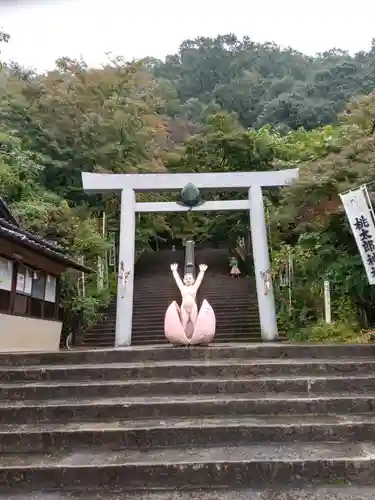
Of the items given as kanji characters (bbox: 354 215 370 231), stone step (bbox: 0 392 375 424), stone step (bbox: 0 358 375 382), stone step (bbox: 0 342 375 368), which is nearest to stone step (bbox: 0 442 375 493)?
stone step (bbox: 0 392 375 424)

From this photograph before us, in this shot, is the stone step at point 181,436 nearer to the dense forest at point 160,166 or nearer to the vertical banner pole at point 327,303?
the dense forest at point 160,166

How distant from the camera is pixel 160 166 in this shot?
858 inches

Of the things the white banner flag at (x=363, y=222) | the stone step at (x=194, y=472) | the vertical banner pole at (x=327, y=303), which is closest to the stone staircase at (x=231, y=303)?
the vertical banner pole at (x=327, y=303)

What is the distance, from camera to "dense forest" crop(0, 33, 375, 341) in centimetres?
1046

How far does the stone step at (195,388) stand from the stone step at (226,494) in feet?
5.33

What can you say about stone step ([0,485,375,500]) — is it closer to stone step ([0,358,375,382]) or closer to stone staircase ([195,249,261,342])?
stone step ([0,358,375,382])

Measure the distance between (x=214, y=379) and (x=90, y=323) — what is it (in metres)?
9.67

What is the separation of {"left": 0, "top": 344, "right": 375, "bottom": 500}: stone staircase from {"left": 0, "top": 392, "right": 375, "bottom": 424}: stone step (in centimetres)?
1

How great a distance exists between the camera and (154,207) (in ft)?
41.9

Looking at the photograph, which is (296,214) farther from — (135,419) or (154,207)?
(135,419)

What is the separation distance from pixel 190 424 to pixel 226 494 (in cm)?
101

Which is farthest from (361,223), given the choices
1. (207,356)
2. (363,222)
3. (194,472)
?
(194,472)

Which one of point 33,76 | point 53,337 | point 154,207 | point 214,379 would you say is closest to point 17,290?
point 53,337

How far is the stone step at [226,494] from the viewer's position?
3.79 m
